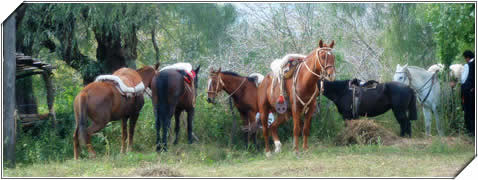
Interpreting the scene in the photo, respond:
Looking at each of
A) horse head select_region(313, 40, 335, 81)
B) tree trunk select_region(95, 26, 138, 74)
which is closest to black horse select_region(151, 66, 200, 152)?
horse head select_region(313, 40, 335, 81)

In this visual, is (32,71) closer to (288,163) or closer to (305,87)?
(305,87)

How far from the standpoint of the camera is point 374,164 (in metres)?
7.49

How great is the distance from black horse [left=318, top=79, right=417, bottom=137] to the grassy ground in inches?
43.4

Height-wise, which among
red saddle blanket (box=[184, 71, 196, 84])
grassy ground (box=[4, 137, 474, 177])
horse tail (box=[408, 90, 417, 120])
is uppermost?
red saddle blanket (box=[184, 71, 196, 84])

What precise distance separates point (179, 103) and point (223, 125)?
1.21m

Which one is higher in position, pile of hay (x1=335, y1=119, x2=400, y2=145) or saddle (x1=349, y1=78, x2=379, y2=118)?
saddle (x1=349, y1=78, x2=379, y2=118)

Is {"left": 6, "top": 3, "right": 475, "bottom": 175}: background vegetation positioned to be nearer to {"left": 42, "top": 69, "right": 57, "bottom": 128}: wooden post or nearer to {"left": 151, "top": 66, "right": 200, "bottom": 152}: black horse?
{"left": 42, "top": 69, "right": 57, "bottom": 128}: wooden post

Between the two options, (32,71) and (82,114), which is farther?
(32,71)

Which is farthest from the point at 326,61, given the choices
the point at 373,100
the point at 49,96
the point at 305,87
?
the point at 49,96

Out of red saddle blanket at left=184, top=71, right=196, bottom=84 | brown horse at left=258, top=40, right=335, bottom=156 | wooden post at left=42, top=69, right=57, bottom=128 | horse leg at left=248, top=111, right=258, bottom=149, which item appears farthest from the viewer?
wooden post at left=42, top=69, right=57, bottom=128

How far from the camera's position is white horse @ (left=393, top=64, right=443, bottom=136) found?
1115 cm

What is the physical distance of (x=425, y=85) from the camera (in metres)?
11.2

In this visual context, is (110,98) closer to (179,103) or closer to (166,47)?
(179,103)

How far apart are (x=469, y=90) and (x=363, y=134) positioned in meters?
2.14
